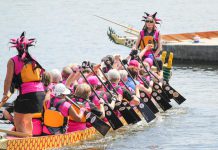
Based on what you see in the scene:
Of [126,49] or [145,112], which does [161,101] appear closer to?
[145,112]

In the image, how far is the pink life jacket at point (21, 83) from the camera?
53.5 ft

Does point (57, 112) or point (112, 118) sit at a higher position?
point (57, 112)

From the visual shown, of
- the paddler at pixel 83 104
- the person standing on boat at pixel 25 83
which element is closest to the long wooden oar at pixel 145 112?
the paddler at pixel 83 104

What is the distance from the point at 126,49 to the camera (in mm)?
40281

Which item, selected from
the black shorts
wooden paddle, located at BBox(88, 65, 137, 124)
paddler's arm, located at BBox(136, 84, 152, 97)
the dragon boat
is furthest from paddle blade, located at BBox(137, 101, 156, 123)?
the black shorts

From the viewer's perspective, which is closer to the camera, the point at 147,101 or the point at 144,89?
the point at 144,89

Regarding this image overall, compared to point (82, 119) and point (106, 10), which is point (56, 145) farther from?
point (106, 10)

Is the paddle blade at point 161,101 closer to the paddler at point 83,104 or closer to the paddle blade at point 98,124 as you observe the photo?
the paddler at point 83,104

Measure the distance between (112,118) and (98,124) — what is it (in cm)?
113

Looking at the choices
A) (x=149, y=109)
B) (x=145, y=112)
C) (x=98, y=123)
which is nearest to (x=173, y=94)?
(x=149, y=109)

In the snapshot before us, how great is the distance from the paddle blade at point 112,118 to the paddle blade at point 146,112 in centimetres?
127

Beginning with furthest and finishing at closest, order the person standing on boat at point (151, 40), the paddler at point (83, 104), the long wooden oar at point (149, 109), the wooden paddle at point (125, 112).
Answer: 1. the person standing on boat at point (151, 40)
2. the long wooden oar at point (149, 109)
3. the wooden paddle at point (125, 112)
4. the paddler at point (83, 104)

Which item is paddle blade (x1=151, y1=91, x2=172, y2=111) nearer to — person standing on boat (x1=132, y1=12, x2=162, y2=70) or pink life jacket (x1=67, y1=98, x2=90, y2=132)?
person standing on boat (x1=132, y1=12, x2=162, y2=70)

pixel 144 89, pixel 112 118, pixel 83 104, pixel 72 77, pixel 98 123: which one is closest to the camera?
pixel 83 104
